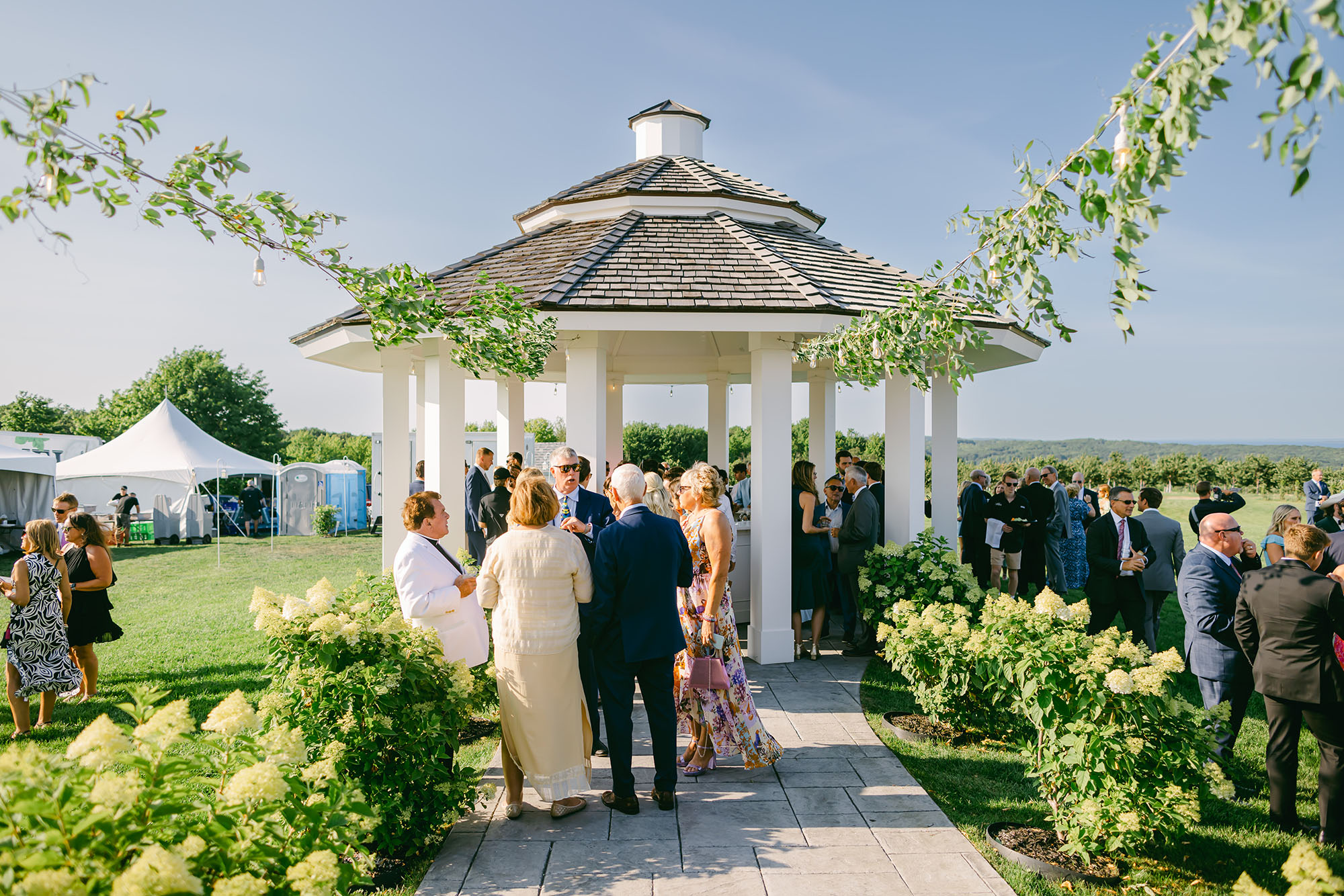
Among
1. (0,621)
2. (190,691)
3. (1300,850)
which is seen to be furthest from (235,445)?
(1300,850)

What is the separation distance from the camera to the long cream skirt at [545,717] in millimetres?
4293

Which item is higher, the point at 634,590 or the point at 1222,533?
the point at 1222,533

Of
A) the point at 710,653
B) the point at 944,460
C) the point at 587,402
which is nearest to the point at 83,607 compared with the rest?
the point at 587,402

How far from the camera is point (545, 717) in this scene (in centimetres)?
433

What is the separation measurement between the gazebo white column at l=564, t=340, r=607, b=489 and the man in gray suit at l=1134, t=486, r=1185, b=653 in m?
5.48

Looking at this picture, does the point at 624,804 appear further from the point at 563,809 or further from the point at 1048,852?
the point at 1048,852

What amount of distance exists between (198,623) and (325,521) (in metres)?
14.4

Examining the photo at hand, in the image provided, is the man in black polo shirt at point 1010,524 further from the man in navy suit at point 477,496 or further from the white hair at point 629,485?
the white hair at point 629,485

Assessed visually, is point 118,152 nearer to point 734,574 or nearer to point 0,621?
point 734,574

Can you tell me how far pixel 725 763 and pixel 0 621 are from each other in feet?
37.4

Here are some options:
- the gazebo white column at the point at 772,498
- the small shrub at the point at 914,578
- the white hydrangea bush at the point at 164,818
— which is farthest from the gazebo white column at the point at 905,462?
Result: the white hydrangea bush at the point at 164,818

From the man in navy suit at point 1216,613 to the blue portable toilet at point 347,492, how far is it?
976 inches

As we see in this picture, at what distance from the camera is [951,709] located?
5.83 m

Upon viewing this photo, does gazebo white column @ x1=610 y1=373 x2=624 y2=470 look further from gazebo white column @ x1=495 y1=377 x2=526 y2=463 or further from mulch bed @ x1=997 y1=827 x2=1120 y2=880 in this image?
mulch bed @ x1=997 y1=827 x2=1120 y2=880
